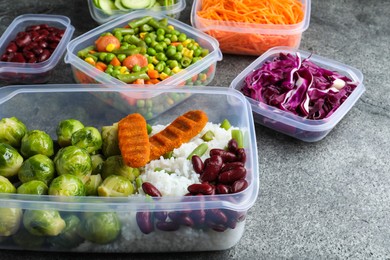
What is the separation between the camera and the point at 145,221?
146cm

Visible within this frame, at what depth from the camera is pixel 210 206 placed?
1.45 meters

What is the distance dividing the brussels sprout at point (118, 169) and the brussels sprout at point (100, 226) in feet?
0.84

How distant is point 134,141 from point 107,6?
1.23m

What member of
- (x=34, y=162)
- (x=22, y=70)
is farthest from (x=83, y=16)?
(x=34, y=162)

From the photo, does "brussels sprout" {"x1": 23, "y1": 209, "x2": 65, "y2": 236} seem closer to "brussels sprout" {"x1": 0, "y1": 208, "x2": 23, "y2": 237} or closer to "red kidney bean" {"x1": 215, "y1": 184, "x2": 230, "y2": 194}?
"brussels sprout" {"x1": 0, "y1": 208, "x2": 23, "y2": 237}

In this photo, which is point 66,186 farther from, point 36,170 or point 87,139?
point 87,139

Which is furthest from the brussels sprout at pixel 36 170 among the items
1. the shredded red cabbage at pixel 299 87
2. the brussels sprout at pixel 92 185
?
the shredded red cabbage at pixel 299 87

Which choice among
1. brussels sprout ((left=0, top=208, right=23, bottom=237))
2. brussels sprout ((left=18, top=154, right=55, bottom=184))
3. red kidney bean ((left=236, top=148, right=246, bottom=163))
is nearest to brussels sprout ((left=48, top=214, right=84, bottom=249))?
brussels sprout ((left=0, top=208, right=23, bottom=237))

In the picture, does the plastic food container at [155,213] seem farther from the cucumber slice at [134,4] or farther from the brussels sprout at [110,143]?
the cucumber slice at [134,4]

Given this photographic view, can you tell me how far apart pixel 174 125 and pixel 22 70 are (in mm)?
921

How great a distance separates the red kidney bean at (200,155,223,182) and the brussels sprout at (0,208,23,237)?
600 millimetres

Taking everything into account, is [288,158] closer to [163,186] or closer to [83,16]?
[163,186]

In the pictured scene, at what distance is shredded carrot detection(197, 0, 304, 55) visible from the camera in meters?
2.49

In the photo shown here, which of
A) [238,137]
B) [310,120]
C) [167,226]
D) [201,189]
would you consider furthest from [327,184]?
[167,226]
